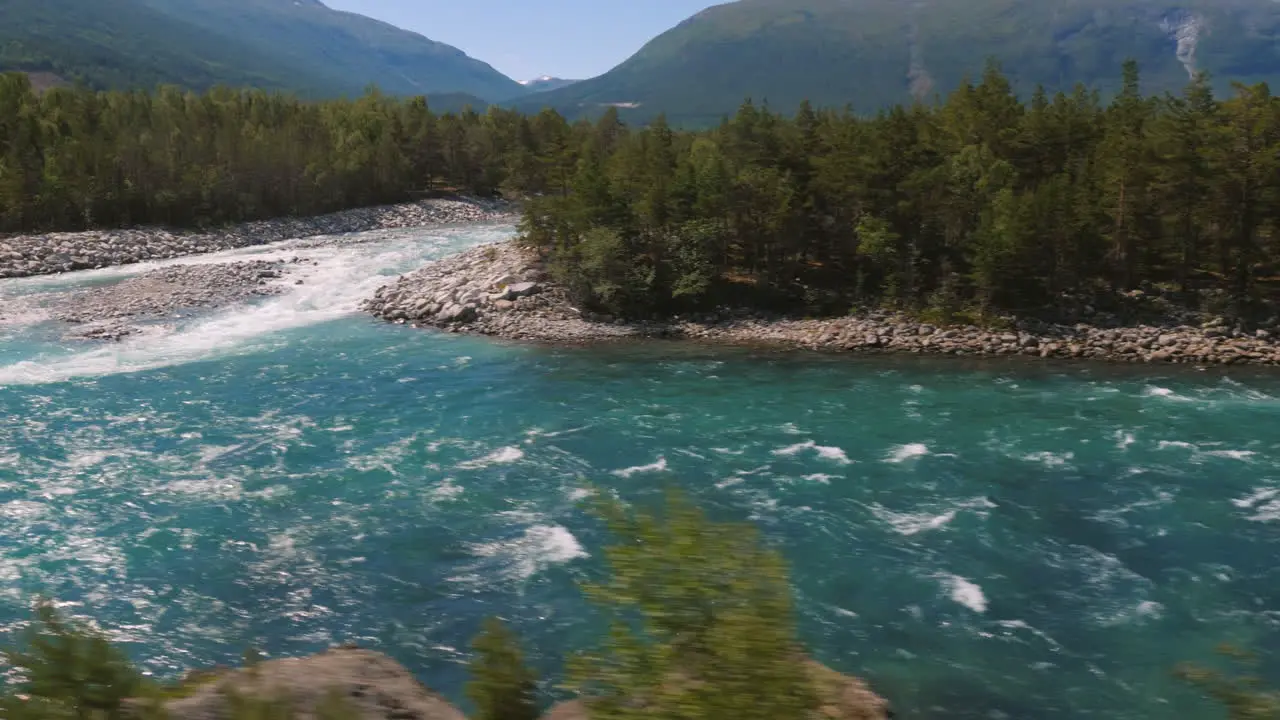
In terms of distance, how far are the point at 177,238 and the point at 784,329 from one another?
45.2 metres

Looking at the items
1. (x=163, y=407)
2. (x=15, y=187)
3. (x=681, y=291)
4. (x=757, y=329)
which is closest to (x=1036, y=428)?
(x=757, y=329)

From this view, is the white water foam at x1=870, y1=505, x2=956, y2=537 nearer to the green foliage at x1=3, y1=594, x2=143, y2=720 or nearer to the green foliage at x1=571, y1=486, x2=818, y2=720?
the green foliage at x1=571, y1=486, x2=818, y2=720

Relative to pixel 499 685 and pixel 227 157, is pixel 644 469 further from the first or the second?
pixel 227 157

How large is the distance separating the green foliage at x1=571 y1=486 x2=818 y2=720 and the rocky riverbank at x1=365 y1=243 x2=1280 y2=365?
2686 cm

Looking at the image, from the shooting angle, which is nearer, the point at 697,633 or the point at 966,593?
the point at 697,633

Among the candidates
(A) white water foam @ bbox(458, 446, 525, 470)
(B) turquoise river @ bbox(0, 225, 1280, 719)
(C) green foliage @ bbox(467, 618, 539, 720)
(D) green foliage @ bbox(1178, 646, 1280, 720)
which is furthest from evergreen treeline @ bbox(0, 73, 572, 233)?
(D) green foliage @ bbox(1178, 646, 1280, 720)

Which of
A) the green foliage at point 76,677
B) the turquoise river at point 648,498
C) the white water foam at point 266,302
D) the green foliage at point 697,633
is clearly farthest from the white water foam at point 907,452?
the white water foam at point 266,302

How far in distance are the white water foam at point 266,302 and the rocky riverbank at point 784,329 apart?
3202 millimetres

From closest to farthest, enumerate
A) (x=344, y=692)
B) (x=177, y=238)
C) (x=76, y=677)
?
1. (x=76, y=677)
2. (x=344, y=692)
3. (x=177, y=238)

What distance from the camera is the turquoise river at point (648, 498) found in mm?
12898

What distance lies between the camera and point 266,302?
3981 centimetres

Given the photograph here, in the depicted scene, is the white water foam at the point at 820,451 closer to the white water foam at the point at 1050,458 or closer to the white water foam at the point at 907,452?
the white water foam at the point at 907,452

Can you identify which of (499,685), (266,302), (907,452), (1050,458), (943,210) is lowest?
(907,452)

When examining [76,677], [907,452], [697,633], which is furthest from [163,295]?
[697,633]
